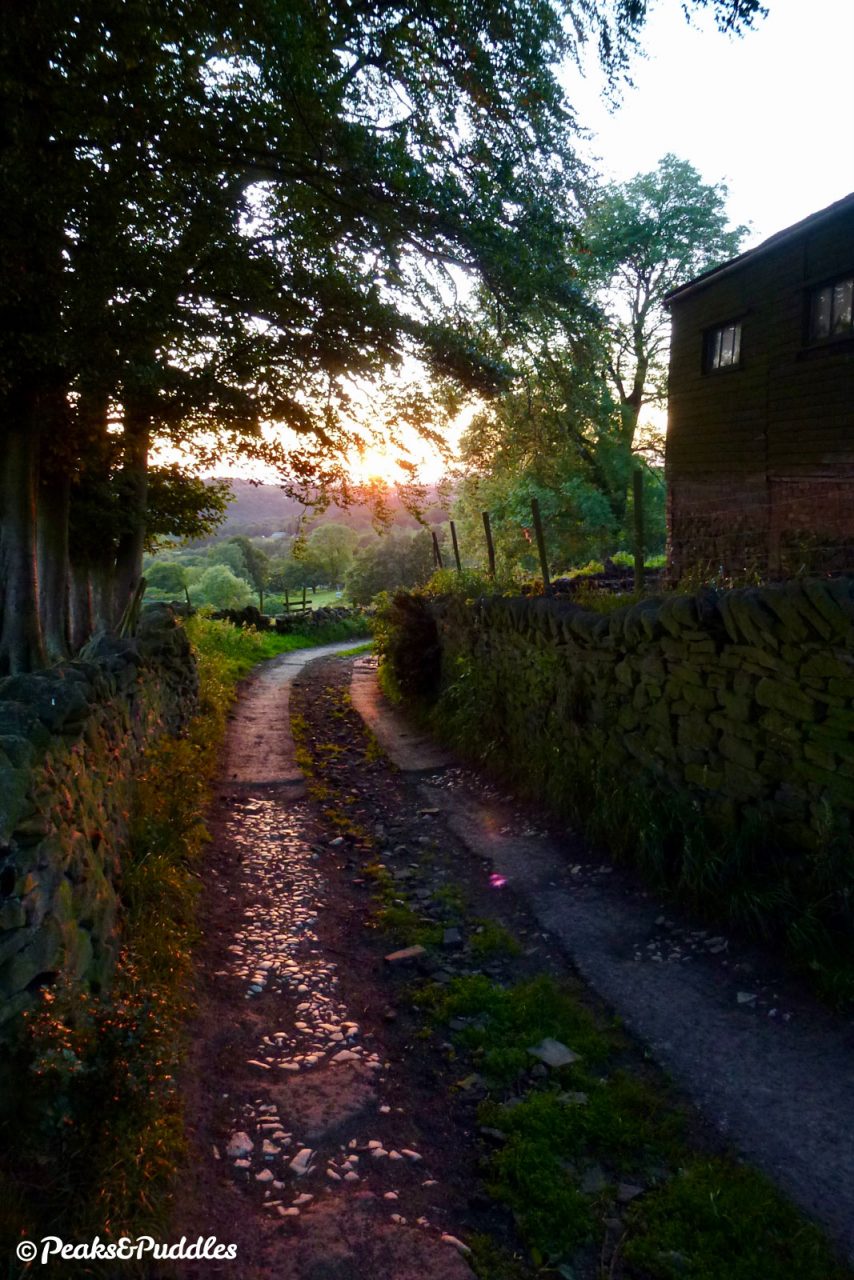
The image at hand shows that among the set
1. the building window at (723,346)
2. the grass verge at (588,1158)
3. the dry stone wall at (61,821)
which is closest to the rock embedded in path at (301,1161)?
the grass verge at (588,1158)

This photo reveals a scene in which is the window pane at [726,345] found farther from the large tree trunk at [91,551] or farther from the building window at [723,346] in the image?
the large tree trunk at [91,551]

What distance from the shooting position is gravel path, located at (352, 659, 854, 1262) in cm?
346

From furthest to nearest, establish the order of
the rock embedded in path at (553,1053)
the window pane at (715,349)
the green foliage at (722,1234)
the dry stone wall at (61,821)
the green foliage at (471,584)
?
the window pane at (715,349) < the green foliage at (471,584) < the rock embedded in path at (553,1053) < the dry stone wall at (61,821) < the green foliage at (722,1234)

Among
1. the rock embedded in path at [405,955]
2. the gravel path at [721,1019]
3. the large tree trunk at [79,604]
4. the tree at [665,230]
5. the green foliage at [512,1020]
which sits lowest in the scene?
the rock embedded in path at [405,955]

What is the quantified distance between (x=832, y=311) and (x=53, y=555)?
38.9ft

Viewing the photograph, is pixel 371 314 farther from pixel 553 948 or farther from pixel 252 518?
pixel 252 518

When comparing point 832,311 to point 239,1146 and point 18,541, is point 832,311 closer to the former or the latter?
point 18,541

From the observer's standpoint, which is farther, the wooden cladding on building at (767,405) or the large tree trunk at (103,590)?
the large tree trunk at (103,590)

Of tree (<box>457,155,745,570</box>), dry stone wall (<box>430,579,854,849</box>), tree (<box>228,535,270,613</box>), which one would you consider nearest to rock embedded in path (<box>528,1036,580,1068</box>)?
dry stone wall (<box>430,579,854,849</box>)

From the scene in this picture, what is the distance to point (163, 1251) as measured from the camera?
2.72 m

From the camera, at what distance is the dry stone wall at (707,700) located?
493 cm

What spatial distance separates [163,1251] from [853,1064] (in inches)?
136

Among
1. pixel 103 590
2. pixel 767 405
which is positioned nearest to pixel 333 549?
pixel 103 590

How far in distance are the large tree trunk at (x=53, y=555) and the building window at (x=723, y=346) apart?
1167 cm
